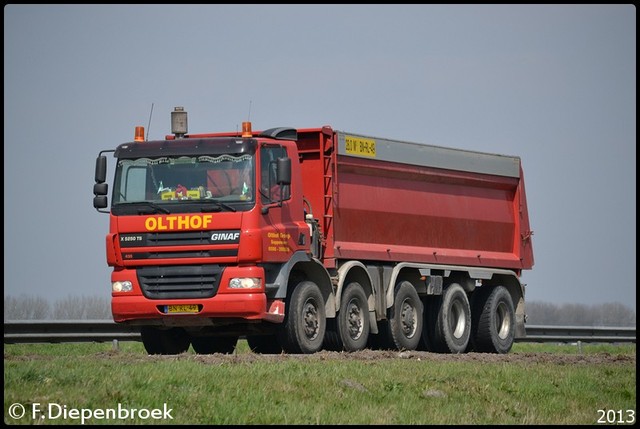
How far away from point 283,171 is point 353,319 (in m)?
3.74

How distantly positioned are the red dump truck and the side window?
25 millimetres

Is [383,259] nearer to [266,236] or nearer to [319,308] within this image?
[319,308]

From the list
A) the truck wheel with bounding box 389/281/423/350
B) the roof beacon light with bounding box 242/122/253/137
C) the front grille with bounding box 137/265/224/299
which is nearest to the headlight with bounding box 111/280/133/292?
the front grille with bounding box 137/265/224/299

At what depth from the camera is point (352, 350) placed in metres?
22.1

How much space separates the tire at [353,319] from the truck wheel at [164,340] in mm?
2622

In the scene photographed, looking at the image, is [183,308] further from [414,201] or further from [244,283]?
[414,201]

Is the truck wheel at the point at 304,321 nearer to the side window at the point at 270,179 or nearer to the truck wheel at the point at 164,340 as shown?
the side window at the point at 270,179

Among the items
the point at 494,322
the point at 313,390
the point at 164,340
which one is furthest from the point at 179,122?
the point at 494,322

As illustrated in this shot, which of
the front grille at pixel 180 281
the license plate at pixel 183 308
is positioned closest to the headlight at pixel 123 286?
the front grille at pixel 180 281

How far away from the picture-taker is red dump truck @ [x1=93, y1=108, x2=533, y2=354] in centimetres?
1967

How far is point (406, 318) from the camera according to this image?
24.0 m

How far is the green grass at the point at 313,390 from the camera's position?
13891 millimetres

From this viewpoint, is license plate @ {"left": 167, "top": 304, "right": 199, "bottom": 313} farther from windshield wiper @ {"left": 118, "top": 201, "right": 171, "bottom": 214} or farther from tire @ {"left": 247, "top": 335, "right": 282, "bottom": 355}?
tire @ {"left": 247, "top": 335, "right": 282, "bottom": 355}

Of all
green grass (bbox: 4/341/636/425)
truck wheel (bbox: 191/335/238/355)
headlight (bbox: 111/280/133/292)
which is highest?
headlight (bbox: 111/280/133/292)
